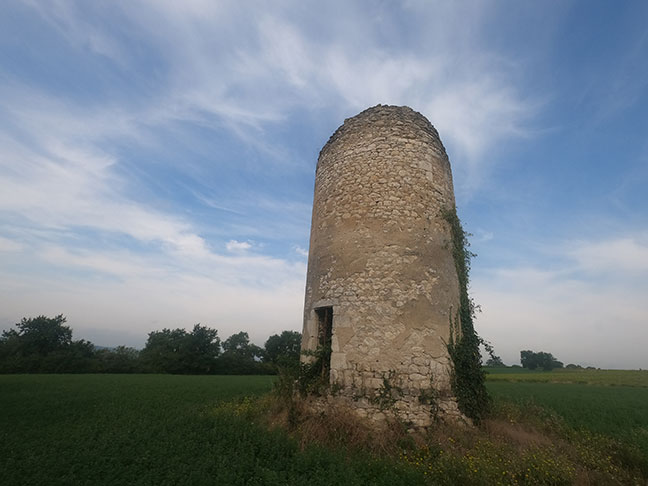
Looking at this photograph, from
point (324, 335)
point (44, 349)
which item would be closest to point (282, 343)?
point (44, 349)

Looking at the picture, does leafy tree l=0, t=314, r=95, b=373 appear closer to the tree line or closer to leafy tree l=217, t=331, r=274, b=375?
the tree line

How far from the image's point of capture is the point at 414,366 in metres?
6.84

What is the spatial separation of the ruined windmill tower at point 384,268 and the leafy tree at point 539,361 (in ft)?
293

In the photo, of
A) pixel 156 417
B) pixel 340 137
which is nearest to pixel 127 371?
pixel 156 417

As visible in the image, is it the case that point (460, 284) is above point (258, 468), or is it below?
above

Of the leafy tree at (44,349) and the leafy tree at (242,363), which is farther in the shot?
the leafy tree at (242,363)

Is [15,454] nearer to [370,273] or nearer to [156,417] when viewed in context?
[156,417]

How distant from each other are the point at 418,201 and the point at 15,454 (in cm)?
941

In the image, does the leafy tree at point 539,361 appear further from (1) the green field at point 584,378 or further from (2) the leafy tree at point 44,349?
(2) the leafy tree at point 44,349

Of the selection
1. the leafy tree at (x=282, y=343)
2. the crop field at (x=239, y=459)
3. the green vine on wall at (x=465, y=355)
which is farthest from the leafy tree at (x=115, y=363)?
the green vine on wall at (x=465, y=355)

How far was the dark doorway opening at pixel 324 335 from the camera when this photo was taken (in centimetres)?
762

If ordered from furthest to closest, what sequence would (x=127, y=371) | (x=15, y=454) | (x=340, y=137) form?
(x=127, y=371), (x=340, y=137), (x=15, y=454)

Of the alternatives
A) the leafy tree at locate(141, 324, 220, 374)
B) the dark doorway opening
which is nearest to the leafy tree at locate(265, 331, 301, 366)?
the leafy tree at locate(141, 324, 220, 374)

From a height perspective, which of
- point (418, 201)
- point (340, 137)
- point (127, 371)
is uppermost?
point (340, 137)
